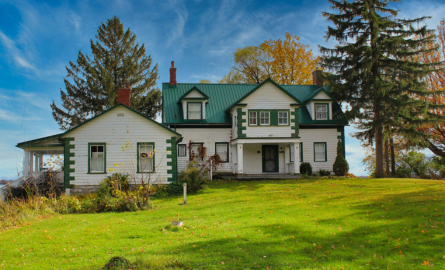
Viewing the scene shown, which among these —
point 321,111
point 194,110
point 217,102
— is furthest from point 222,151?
point 321,111

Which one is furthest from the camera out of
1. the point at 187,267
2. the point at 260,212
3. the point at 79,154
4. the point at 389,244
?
the point at 79,154

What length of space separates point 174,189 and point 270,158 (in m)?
10.1

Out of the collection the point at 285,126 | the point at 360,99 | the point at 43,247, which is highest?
the point at 360,99

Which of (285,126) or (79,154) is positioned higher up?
(285,126)

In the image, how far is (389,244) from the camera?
817 cm

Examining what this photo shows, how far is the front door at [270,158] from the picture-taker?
26.8 meters

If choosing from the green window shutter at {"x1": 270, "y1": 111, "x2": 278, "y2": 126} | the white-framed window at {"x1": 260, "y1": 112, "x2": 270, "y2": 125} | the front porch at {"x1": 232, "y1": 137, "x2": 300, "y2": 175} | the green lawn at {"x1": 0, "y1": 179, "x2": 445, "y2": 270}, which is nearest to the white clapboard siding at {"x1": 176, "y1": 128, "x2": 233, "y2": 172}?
the front porch at {"x1": 232, "y1": 137, "x2": 300, "y2": 175}

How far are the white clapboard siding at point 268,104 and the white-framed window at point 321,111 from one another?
3683 millimetres

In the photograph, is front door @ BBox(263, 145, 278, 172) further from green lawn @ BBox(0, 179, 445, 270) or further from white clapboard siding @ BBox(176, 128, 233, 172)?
green lawn @ BBox(0, 179, 445, 270)

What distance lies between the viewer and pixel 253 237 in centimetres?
887

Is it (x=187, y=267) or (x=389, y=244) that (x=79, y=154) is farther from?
(x=389, y=244)

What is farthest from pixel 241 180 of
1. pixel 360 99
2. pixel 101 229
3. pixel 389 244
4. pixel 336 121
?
pixel 389 244

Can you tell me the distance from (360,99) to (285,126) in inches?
265

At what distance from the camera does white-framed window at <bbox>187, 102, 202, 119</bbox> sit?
26.3 meters
